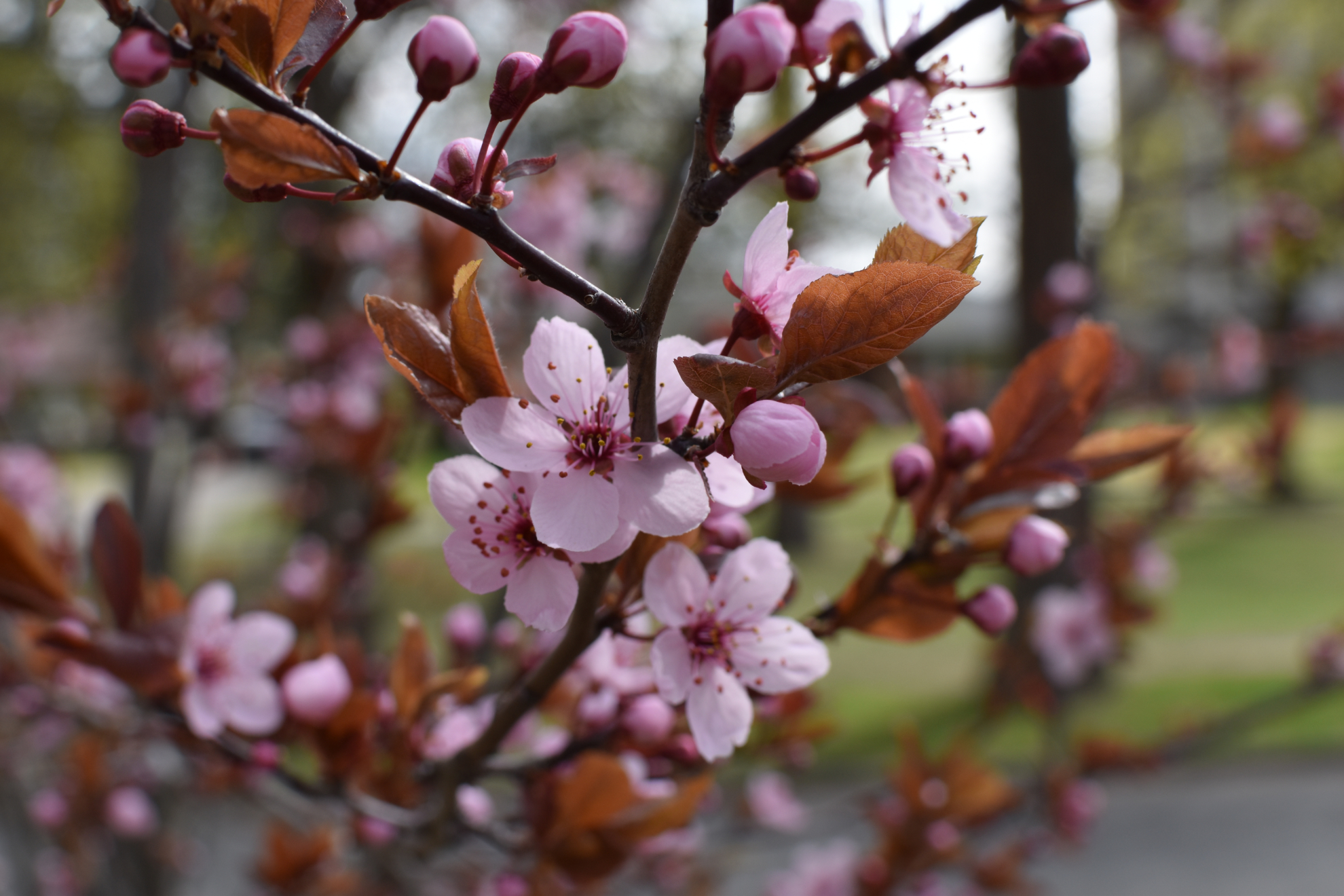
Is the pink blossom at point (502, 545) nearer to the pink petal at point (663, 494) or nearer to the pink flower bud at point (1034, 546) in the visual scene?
the pink petal at point (663, 494)

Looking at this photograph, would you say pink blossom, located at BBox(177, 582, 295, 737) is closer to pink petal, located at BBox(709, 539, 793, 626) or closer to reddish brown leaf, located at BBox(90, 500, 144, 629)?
reddish brown leaf, located at BBox(90, 500, 144, 629)

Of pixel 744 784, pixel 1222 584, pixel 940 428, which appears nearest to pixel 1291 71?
pixel 1222 584

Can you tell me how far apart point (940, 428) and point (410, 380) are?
499 millimetres

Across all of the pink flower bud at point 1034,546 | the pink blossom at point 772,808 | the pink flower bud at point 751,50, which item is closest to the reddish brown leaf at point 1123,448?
the pink flower bud at point 1034,546

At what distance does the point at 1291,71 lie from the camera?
1028 cm

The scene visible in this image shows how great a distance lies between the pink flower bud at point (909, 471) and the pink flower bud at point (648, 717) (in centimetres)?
31

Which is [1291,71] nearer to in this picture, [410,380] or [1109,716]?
[1109,716]

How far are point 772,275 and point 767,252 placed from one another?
0.02m

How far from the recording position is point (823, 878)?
2.18 m

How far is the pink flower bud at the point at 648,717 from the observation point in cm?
90

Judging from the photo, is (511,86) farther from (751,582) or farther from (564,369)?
(751,582)

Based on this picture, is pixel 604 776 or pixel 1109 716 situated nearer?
pixel 604 776

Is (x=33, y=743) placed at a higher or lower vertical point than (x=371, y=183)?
lower

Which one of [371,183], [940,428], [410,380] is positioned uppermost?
[371,183]
